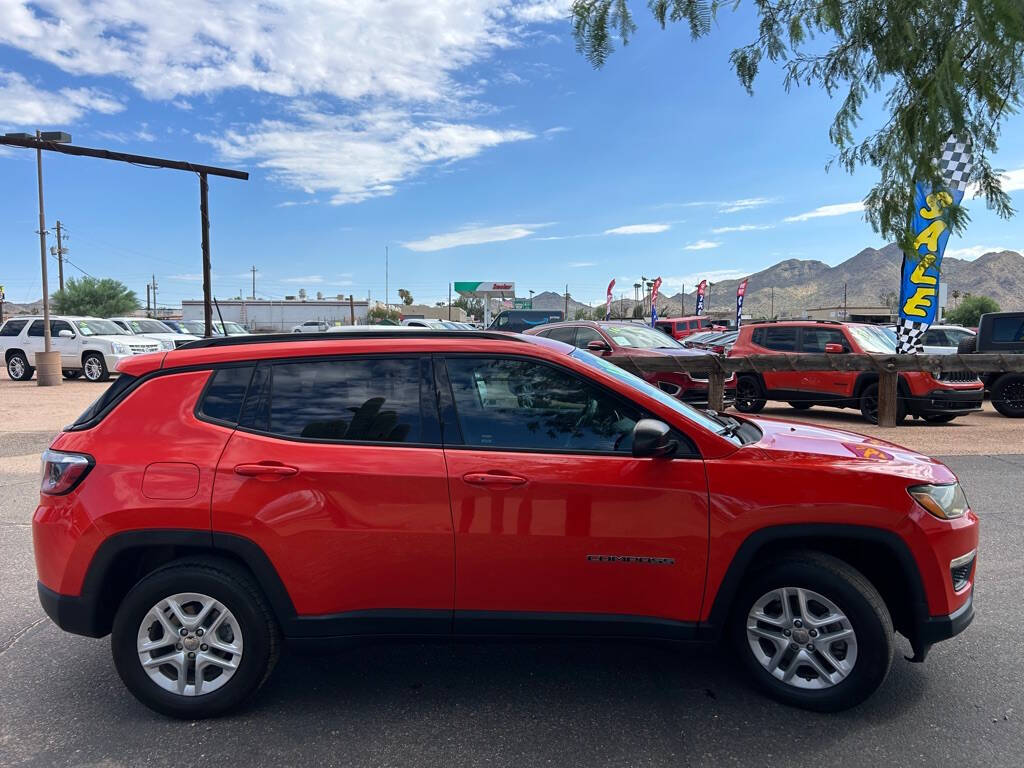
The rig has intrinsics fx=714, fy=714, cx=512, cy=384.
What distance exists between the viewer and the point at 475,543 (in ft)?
10.2

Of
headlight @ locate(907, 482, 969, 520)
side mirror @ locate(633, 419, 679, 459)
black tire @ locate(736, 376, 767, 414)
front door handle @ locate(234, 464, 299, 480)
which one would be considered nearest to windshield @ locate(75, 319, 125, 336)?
black tire @ locate(736, 376, 767, 414)

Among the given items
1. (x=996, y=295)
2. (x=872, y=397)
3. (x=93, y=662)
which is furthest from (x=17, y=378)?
(x=996, y=295)

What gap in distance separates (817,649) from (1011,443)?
8724 mm

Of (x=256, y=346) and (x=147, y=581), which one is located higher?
(x=256, y=346)

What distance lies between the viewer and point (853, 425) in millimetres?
11453

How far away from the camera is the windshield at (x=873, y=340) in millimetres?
12186

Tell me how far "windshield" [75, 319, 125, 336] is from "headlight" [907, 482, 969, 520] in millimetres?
21523

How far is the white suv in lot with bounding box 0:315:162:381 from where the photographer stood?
764 inches

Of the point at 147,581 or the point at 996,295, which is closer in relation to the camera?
the point at 147,581

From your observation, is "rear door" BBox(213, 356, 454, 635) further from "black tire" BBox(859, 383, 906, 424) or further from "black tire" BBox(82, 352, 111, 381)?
"black tire" BBox(82, 352, 111, 381)

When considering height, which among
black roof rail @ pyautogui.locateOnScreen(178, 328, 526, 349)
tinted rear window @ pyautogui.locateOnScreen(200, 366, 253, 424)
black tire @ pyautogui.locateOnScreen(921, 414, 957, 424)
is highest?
black roof rail @ pyautogui.locateOnScreen(178, 328, 526, 349)

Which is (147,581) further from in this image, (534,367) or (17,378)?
(17,378)

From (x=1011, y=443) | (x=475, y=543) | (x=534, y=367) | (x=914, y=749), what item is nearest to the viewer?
(x=914, y=749)

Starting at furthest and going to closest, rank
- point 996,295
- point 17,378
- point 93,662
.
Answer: point 996,295
point 17,378
point 93,662
